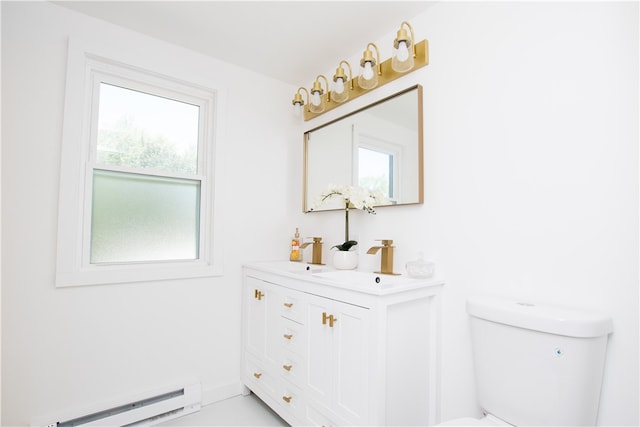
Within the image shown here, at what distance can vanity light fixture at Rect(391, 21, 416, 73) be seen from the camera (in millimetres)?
1514

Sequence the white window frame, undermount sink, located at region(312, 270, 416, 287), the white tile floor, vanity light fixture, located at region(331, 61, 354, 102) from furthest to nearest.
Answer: vanity light fixture, located at region(331, 61, 354, 102) < the white tile floor < the white window frame < undermount sink, located at region(312, 270, 416, 287)

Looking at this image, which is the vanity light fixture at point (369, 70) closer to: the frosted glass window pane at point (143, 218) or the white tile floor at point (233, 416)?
the frosted glass window pane at point (143, 218)

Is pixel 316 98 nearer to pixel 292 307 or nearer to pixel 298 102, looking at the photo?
pixel 298 102

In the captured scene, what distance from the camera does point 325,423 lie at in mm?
1400

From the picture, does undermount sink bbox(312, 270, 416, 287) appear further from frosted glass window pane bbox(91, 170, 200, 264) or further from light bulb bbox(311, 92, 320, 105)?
light bulb bbox(311, 92, 320, 105)

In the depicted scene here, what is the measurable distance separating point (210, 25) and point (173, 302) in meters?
1.67

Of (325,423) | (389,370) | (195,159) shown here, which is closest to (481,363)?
(389,370)

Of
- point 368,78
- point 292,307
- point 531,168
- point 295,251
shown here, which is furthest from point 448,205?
point 295,251

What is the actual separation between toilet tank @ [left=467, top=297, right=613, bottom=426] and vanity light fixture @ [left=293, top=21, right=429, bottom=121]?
124 cm

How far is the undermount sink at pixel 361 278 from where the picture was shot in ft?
4.30

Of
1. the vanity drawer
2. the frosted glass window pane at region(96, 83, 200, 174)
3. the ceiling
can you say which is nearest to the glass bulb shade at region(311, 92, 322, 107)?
the ceiling

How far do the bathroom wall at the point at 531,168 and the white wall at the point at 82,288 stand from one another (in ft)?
3.92

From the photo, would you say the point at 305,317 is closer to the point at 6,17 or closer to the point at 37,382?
the point at 37,382

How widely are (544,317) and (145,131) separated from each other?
7.34ft
